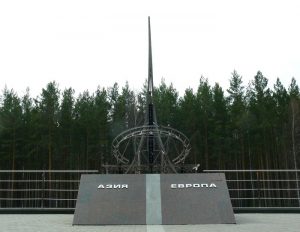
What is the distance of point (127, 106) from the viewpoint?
93.4 ft

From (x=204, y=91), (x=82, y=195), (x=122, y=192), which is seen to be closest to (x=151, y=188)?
(x=122, y=192)

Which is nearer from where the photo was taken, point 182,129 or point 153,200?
point 153,200

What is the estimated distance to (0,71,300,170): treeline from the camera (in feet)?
81.8

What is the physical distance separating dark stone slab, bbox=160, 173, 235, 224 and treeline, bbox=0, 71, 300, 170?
53.8 feet

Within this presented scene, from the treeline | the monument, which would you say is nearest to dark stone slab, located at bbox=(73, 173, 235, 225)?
the monument

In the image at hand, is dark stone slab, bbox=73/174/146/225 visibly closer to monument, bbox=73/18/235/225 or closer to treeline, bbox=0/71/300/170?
monument, bbox=73/18/235/225

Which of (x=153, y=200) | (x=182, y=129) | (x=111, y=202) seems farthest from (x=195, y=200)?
(x=182, y=129)

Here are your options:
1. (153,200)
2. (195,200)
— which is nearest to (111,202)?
(153,200)

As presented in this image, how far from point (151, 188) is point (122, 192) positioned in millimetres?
630

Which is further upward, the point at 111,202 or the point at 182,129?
the point at 182,129

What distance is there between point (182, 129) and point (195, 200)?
18.1m

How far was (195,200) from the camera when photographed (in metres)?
8.21

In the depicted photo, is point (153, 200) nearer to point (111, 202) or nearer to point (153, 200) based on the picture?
point (153, 200)

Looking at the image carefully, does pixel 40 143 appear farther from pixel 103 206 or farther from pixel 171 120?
pixel 103 206
